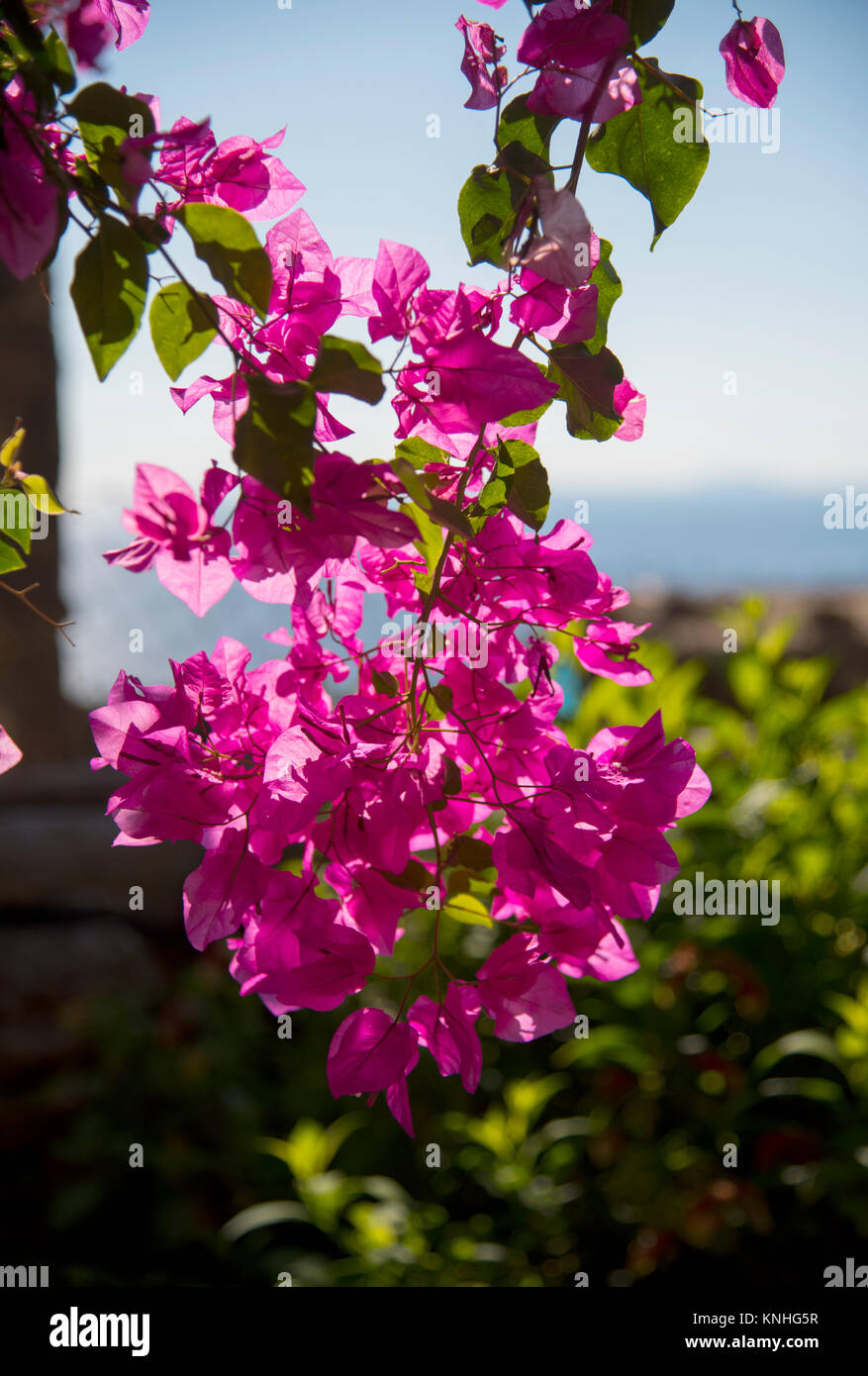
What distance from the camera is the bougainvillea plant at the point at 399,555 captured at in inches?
14.7

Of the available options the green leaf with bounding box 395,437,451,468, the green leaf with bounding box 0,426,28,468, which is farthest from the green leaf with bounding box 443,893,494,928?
the green leaf with bounding box 0,426,28,468

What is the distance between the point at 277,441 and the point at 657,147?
26cm

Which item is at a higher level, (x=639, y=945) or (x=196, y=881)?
(x=196, y=881)

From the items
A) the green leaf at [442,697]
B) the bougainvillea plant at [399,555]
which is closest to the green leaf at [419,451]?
the bougainvillea plant at [399,555]

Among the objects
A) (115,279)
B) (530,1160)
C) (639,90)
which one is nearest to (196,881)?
(115,279)

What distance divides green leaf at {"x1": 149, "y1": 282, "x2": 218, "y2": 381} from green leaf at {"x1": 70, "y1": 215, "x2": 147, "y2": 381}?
0.6 inches

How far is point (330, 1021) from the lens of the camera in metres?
1.77

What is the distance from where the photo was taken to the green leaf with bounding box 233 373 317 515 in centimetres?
34

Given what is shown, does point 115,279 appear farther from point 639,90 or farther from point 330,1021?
point 330,1021

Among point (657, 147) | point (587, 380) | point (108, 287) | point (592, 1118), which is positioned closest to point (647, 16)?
point (657, 147)

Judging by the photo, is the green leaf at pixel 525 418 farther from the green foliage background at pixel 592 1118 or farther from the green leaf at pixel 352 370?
the green foliage background at pixel 592 1118

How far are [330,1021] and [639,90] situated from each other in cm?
161

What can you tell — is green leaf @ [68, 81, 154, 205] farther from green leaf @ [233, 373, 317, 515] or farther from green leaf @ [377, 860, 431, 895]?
green leaf @ [377, 860, 431, 895]
